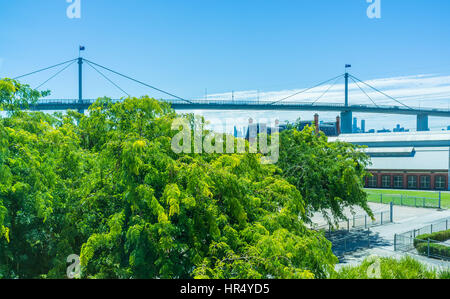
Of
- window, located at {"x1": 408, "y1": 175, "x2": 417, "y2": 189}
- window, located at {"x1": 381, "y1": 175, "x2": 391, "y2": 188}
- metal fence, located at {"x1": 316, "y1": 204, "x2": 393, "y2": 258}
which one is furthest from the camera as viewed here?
window, located at {"x1": 381, "y1": 175, "x2": 391, "y2": 188}

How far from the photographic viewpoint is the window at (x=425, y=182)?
52938 mm

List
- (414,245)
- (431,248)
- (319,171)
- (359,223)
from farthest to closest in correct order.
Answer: (359,223) < (414,245) < (431,248) < (319,171)

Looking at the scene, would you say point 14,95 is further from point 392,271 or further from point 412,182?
point 412,182

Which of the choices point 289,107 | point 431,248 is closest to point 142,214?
point 431,248

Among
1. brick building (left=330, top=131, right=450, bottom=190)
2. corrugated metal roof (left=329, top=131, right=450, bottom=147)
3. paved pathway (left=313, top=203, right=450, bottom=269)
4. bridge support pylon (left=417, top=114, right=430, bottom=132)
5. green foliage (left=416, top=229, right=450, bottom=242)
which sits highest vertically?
bridge support pylon (left=417, top=114, right=430, bottom=132)

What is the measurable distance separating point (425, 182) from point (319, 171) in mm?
A: 41442

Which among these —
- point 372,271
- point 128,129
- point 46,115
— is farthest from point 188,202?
point 46,115

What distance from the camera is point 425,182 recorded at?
174ft

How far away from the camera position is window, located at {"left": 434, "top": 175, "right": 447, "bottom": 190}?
51.9 m

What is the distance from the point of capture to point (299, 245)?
7.82 m

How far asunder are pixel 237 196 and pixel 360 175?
1510 cm

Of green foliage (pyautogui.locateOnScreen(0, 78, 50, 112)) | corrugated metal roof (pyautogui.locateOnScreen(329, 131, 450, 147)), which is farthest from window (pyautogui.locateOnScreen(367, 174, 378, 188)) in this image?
green foliage (pyautogui.locateOnScreen(0, 78, 50, 112))

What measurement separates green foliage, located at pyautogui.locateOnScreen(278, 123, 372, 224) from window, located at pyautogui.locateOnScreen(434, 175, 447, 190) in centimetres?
3779

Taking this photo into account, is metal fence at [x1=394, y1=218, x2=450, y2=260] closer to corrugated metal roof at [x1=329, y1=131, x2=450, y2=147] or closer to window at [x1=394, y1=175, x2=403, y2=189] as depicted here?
window at [x1=394, y1=175, x2=403, y2=189]
